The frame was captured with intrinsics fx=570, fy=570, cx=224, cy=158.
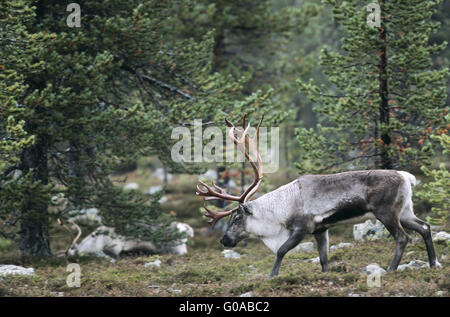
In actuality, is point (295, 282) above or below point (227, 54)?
below

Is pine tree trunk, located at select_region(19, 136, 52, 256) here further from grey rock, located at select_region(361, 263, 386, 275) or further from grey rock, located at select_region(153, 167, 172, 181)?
grey rock, located at select_region(153, 167, 172, 181)

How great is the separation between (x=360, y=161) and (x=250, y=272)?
3.77m

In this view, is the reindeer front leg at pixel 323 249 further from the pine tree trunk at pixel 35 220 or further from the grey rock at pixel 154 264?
the pine tree trunk at pixel 35 220

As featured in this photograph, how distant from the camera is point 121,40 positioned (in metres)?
13.6

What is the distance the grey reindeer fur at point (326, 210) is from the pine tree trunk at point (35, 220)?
5.18 metres

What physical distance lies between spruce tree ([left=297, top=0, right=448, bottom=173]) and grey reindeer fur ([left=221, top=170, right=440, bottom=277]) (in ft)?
10.4

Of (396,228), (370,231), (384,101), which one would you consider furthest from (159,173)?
(396,228)

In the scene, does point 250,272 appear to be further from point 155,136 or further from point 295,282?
point 155,136

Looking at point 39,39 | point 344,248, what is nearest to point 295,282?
point 344,248

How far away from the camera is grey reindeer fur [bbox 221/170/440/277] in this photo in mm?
9242

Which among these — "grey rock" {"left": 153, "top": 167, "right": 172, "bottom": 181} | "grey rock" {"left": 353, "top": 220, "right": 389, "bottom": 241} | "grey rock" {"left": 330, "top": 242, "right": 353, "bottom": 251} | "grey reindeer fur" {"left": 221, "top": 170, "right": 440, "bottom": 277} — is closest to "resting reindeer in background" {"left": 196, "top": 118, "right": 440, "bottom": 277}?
"grey reindeer fur" {"left": 221, "top": 170, "right": 440, "bottom": 277}

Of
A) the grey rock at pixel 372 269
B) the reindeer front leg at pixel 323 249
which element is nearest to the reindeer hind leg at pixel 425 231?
the grey rock at pixel 372 269

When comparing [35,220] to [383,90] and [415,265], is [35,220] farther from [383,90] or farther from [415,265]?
[383,90]

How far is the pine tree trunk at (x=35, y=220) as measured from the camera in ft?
42.8
